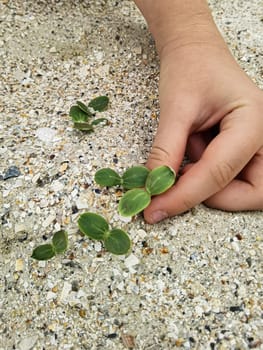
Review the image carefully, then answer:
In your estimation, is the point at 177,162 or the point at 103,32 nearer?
the point at 177,162

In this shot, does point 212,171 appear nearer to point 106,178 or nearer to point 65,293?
point 106,178

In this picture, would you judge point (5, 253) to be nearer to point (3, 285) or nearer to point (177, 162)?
point (3, 285)

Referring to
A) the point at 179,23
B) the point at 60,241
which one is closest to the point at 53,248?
the point at 60,241

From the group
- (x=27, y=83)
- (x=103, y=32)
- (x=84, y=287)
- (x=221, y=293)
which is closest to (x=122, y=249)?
(x=84, y=287)

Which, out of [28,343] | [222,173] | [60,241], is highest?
[222,173]

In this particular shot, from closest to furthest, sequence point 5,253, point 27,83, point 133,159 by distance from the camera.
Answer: point 5,253
point 133,159
point 27,83

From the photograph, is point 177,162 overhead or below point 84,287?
overhead

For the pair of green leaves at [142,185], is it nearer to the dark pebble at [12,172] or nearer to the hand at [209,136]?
the hand at [209,136]

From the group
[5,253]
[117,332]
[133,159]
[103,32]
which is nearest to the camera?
[117,332]
